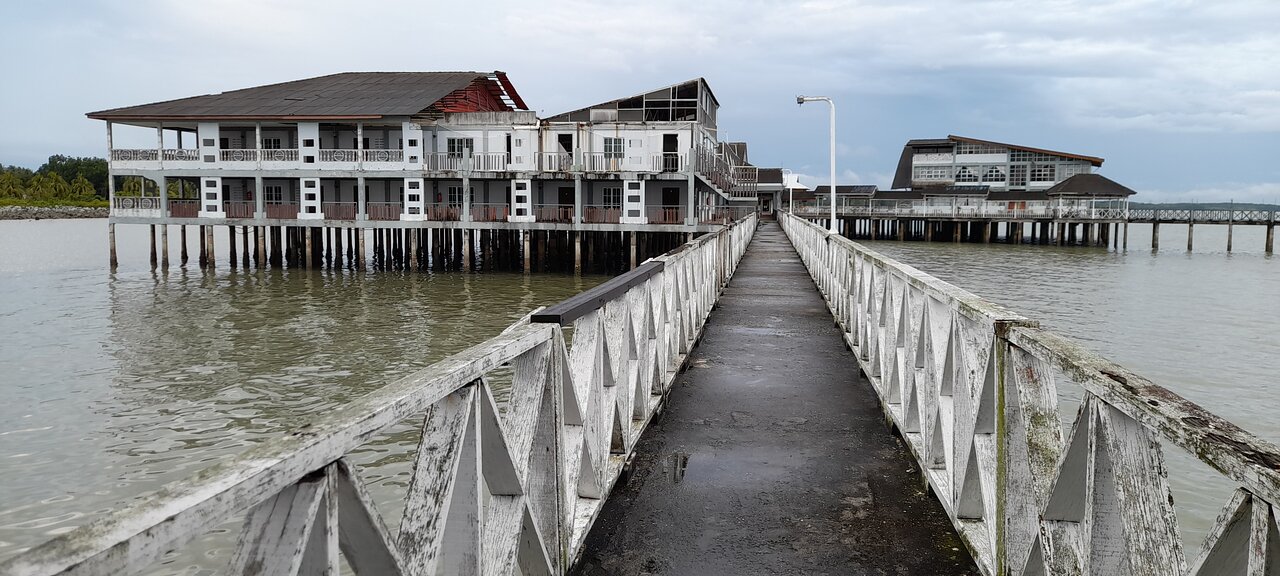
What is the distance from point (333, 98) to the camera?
40656 mm

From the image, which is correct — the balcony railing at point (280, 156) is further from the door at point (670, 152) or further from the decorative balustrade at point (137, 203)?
the door at point (670, 152)

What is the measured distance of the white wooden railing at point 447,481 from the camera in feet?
5.02

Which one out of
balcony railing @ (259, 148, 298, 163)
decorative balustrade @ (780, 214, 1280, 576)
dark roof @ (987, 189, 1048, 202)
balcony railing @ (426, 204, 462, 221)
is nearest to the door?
balcony railing @ (426, 204, 462, 221)

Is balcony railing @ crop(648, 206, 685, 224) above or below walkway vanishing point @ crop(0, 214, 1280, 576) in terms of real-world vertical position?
above

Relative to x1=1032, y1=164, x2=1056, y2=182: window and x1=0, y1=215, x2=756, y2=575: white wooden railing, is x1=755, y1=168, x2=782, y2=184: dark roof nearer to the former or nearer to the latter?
x1=1032, y1=164, x2=1056, y2=182: window

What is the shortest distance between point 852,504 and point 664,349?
2569 millimetres

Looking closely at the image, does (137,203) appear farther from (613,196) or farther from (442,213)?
(613,196)

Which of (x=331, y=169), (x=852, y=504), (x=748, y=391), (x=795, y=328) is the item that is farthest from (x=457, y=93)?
(x=852, y=504)

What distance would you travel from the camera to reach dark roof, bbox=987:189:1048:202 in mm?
67625

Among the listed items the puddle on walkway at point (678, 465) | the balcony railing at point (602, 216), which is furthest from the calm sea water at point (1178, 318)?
the balcony railing at point (602, 216)

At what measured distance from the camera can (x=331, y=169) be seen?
3741cm

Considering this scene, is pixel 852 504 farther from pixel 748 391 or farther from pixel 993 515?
pixel 748 391

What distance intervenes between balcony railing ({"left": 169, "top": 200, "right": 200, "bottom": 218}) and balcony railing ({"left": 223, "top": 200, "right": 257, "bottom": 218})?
132cm

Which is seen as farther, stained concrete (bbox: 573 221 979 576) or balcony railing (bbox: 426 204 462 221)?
balcony railing (bbox: 426 204 462 221)
